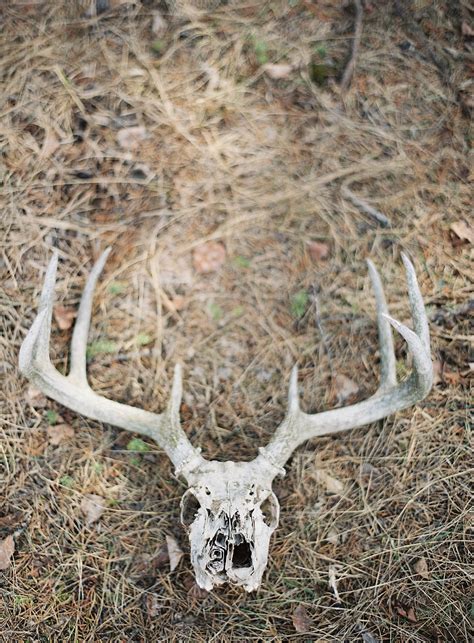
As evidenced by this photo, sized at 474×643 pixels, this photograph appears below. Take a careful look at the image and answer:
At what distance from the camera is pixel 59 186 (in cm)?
379

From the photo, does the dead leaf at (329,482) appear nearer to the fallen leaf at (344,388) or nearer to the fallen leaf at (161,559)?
the fallen leaf at (344,388)

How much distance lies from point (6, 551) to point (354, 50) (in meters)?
3.63

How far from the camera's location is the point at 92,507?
3.44 m

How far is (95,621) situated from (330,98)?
3.36 m

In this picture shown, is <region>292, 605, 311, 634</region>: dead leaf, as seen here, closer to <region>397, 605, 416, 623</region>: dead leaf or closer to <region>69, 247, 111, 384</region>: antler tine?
<region>397, 605, 416, 623</region>: dead leaf

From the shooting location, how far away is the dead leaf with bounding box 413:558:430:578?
10.9 ft

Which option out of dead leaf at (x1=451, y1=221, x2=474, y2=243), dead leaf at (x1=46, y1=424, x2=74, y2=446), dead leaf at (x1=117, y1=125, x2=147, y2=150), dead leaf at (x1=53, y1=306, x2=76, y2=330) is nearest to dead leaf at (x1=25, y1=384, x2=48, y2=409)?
dead leaf at (x1=46, y1=424, x2=74, y2=446)

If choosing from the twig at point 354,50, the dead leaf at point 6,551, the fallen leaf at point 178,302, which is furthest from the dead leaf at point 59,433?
the twig at point 354,50

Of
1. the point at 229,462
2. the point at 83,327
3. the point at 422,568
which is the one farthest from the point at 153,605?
the point at 83,327

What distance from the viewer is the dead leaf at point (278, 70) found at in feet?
13.0

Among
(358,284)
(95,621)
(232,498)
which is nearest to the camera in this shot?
(232,498)

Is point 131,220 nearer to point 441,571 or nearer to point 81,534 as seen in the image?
point 81,534

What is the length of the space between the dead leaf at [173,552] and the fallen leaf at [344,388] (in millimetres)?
1208

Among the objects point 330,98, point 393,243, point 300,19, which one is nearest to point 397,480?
point 393,243
